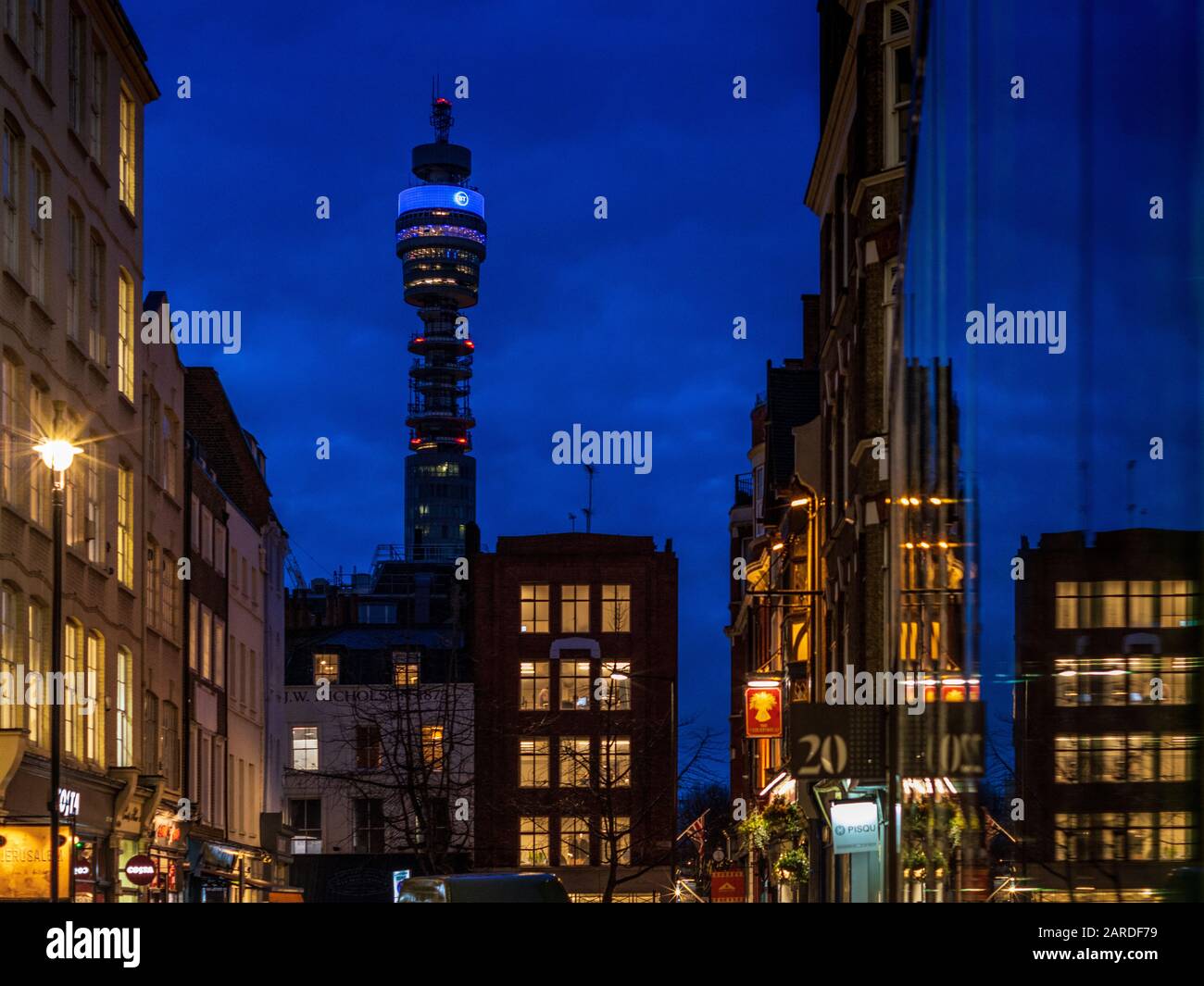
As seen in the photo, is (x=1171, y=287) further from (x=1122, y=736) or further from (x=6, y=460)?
(x=6, y=460)

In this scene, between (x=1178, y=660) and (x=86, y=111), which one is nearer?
(x=1178, y=660)

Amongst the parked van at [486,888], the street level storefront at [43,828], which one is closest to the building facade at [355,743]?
the street level storefront at [43,828]

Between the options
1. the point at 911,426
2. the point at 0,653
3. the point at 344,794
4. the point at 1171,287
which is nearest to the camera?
the point at 1171,287

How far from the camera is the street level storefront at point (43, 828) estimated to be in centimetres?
3162

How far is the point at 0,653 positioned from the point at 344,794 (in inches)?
2315

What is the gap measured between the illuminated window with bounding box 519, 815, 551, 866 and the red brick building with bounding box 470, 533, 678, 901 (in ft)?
0.14

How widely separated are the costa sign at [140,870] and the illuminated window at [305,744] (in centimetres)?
4981

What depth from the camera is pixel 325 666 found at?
3693 inches

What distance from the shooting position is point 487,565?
94.0 metres

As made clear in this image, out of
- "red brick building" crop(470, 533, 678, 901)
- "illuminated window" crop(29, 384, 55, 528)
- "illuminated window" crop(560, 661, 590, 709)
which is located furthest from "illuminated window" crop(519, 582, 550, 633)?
"illuminated window" crop(29, 384, 55, 528)

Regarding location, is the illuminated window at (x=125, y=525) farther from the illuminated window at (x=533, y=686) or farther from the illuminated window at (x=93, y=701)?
the illuminated window at (x=533, y=686)

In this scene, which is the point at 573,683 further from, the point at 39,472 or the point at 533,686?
the point at 39,472

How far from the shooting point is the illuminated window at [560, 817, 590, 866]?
289 feet
